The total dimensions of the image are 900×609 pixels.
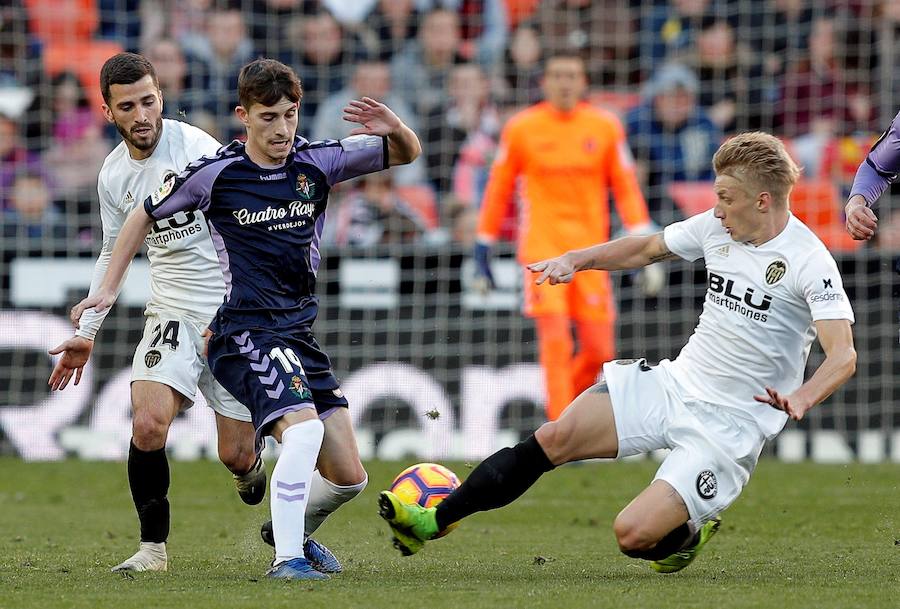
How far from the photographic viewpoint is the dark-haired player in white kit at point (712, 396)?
5.49 m

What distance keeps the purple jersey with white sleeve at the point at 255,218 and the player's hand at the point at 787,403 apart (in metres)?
1.88

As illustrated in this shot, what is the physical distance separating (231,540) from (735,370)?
2.79 metres

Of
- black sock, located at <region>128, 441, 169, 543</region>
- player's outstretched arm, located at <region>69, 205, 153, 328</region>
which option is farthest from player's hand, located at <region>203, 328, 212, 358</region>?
black sock, located at <region>128, 441, 169, 543</region>

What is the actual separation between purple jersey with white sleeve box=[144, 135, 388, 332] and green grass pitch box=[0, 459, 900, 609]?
42.3 inches

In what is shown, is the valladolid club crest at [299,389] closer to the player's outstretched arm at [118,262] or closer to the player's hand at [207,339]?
the player's hand at [207,339]

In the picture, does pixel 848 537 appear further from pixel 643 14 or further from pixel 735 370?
pixel 643 14

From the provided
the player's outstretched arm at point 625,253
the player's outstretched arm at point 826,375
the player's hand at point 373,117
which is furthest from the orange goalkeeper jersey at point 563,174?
the player's outstretched arm at point 826,375

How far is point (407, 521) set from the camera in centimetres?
556

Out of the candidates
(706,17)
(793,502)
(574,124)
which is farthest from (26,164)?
(793,502)

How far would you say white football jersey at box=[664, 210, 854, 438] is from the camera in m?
5.48

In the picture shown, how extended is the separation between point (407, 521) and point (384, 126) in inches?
61.2

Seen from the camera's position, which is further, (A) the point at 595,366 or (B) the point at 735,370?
(A) the point at 595,366

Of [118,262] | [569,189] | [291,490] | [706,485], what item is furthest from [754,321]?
[569,189]

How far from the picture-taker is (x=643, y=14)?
586 inches
